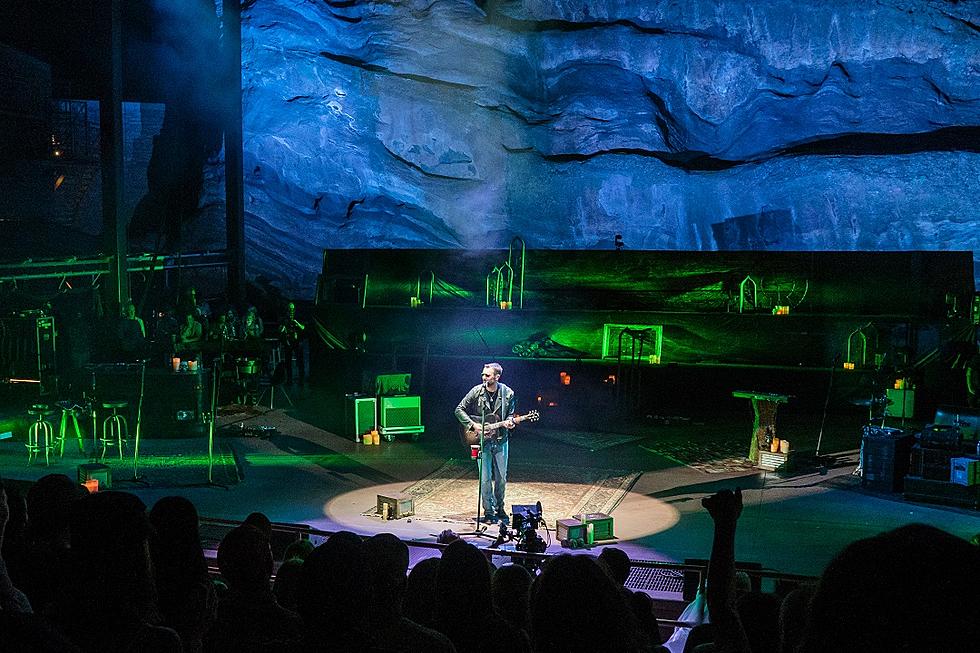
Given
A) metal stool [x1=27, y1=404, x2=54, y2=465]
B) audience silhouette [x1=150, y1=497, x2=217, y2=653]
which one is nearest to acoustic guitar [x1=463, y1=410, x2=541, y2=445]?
metal stool [x1=27, y1=404, x2=54, y2=465]

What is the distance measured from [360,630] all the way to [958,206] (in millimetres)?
23184

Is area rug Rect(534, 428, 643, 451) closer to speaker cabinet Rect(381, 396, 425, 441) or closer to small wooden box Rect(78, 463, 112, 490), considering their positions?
speaker cabinet Rect(381, 396, 425, 441)

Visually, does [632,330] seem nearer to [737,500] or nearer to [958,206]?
[958,206]

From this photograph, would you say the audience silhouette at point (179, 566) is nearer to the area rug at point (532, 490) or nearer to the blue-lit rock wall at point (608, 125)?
the area rug at point (532, 490)

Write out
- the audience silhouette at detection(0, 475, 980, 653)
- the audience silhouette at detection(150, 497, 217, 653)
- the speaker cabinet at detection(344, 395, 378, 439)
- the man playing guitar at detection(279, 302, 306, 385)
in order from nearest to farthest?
the audience silhouette at detection(0, 475, 980, 653), the audience silhouette at detection(150, 497, 217, 653), the speaker cabinet at detection(344, 395, 378, 439), the man playing guitar at detection(279, 302, 306, 385)

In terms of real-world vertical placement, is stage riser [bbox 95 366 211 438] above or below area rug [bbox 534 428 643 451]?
above

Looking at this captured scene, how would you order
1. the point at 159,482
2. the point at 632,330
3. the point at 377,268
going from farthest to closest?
the point at 377,268 → the point at 632,330 → the point at 159,482

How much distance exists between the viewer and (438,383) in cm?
1888

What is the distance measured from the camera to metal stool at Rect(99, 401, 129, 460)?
14.5m

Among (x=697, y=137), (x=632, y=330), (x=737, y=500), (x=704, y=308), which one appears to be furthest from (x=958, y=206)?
(x=737, y=500)

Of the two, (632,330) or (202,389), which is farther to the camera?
(632,330)

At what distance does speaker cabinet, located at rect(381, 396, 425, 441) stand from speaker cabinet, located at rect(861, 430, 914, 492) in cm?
706

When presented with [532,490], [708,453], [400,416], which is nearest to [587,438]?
[708,453]

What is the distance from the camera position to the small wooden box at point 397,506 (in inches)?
437
